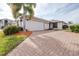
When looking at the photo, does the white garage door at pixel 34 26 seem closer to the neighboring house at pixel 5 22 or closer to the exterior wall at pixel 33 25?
the exterior wall at pixel 33 25

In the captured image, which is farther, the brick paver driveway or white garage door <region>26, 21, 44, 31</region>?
white garage door <region>26, 21, 44, 31</region>

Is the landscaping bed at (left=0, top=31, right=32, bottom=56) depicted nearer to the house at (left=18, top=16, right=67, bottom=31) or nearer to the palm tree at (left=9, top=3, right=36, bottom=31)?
the house at (left=18, top=16, right=67, bottom=31)

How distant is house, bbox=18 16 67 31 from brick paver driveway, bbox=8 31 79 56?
6cm

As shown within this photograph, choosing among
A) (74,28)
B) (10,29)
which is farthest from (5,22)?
(74,28)

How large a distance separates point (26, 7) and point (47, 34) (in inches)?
16.6

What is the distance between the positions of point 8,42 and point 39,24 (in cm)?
44

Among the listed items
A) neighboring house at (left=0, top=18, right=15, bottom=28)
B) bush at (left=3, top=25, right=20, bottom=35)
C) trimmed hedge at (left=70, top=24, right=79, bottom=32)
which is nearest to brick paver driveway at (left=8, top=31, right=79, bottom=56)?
trimmed hedge at (left=70, top=24, right=79, bottom=32)

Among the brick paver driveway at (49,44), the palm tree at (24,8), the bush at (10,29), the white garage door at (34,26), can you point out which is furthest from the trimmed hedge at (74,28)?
the bush at (10,29)

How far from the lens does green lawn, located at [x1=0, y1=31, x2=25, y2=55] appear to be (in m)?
2.49

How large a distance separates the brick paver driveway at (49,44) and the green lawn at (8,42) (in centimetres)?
5

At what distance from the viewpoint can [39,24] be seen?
2621 mm

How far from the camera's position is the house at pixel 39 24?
2.57 meters

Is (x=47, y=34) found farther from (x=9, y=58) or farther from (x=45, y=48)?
(x=9, y=58)

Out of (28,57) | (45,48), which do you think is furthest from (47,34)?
(28,57)
